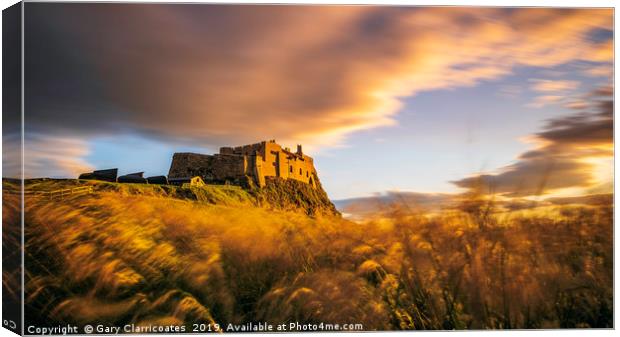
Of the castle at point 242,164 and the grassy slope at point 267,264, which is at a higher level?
the castle at point 242,164

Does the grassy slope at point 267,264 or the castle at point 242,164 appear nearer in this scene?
the grassy slope at point 267,264

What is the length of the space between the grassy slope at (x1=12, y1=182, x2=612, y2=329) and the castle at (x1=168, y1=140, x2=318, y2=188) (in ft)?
1.32

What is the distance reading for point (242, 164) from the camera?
7668 millimetres

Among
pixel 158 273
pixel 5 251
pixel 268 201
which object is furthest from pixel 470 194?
pixel 5 251

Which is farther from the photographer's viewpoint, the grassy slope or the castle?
the castle

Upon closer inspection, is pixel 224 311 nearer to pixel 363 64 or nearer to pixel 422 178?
pixel 422 178

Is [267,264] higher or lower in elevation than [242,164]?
lower

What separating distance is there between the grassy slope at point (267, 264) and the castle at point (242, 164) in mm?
404

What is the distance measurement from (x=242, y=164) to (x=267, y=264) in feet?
4.21

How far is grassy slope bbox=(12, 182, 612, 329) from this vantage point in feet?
21.3

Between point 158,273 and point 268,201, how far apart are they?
1.65 m

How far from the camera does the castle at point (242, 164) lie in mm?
7449

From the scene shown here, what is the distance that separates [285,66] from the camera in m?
7.57

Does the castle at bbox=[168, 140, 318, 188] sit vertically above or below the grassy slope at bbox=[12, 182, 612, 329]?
above
